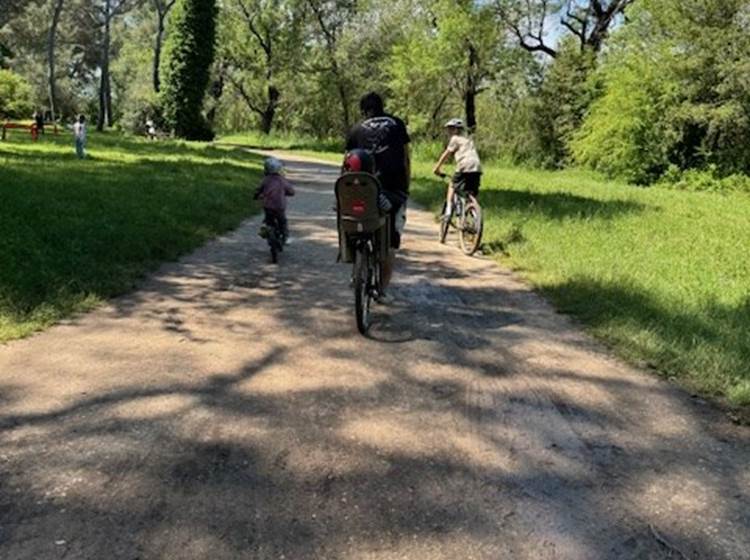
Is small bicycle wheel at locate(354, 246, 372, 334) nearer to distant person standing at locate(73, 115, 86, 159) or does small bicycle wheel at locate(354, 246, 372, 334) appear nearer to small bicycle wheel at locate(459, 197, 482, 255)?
small bicycle wheel at locate(459, 197, 482, 255)

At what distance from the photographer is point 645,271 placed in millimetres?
9055

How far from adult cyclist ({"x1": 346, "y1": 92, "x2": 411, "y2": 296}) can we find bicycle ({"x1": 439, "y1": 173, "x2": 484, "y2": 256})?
152 inches

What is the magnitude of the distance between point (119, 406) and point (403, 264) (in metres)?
5.52

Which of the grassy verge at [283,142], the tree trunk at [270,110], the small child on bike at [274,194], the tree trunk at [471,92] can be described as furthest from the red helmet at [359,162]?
the tree trunk at [270,110]

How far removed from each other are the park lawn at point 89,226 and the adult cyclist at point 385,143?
2.86m

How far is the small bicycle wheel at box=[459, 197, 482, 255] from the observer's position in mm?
10352

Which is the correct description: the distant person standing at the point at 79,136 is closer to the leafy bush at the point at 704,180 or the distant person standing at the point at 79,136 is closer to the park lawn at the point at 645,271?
the park lawn at the point at 645,271

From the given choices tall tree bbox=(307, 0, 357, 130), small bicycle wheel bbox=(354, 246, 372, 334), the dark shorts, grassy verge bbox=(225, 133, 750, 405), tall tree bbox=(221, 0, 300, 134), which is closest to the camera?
grassy verge bbox=(225, 133, 750, 405)

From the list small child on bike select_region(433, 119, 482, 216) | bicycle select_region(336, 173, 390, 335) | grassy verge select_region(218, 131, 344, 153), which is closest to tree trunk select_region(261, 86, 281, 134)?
grassy verge select_region(218, 131, 344, 153)

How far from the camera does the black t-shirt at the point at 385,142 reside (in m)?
6.48

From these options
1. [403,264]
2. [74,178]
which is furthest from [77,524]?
[74,178]

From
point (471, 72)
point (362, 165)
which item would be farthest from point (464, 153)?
point (471, 72)

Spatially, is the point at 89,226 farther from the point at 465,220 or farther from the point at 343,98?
the point at 343,98

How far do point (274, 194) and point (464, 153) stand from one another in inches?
120
